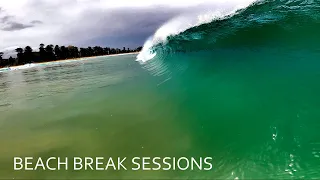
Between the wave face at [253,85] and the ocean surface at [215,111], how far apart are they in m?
0.02

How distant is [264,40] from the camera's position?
7.24m

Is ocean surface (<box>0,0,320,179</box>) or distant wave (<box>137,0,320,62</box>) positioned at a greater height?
distant wave (<box>137,0,320,62</box>)

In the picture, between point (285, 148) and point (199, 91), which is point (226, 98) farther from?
point (285, 148)

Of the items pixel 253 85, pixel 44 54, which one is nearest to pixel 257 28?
pixel 253 85

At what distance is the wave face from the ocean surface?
→ 2cm

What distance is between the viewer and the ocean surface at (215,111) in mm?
3548

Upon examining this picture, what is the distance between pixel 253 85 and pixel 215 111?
137 cm

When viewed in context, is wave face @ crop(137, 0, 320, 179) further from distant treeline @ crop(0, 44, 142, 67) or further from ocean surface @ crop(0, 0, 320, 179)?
distant treeline @ crop(0, 44, 142, 67)

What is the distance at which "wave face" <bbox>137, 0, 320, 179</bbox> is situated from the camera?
352 centimetres

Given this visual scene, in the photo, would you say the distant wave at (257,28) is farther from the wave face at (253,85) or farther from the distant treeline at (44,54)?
the distant treeline at (44,54)

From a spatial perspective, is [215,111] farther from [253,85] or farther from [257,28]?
[257,28]

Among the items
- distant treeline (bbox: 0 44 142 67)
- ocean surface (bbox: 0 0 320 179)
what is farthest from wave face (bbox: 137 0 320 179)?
distant treeline (bbox: 0 44 142 67)

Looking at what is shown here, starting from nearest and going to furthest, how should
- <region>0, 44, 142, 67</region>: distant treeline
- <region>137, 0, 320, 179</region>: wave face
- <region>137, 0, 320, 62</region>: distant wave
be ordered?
<region>137, 0, 320, 179</region>: wave face, <region>137, 0, 320, 62</region>: distant wave, <region>0, 44, 142, 67</region>: distant treeline

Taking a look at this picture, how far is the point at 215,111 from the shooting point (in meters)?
4.91
